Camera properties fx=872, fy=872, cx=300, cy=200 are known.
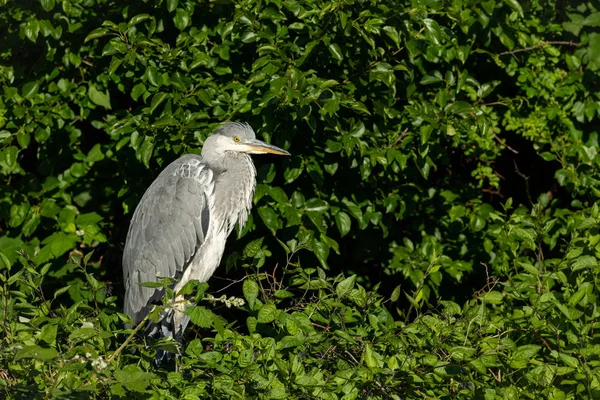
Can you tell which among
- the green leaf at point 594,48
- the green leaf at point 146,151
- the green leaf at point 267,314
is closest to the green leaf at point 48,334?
Result: the green leaf at point 267,314

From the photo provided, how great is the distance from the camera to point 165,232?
473 centimetres

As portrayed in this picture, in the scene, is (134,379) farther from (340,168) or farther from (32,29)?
(340,168)

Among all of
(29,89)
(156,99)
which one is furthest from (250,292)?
(29,89)

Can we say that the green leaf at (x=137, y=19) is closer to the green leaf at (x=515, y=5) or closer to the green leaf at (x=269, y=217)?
the green leaf at (x=269, y=217)

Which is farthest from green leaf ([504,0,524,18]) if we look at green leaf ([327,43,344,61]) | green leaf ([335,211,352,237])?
green leaf ([335,211,352,237])

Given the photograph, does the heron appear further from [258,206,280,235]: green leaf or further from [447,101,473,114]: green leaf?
[447,101,473,114]: green leaf

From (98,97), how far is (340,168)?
1445 millimetres

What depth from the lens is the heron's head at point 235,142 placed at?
460 cm

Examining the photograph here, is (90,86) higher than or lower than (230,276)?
higher

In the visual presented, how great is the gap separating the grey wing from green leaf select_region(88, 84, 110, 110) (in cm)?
56

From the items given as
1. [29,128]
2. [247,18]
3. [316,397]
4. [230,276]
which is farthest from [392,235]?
[316,397]

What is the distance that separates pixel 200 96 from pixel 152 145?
35 cm

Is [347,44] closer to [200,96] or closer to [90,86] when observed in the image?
[200,96]

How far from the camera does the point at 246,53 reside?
16.0 ft
